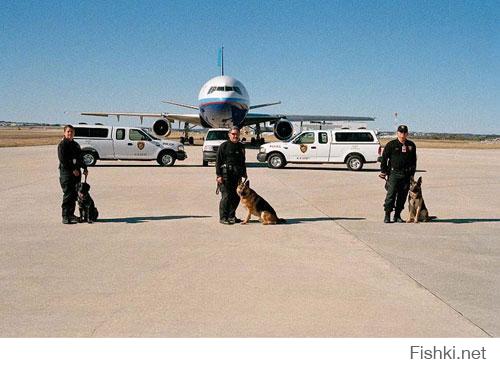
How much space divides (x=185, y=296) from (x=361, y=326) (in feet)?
5.74

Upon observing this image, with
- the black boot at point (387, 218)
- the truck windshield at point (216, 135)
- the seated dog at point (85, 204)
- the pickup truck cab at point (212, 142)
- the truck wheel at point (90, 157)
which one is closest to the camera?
the seated dog at point (85, 204)

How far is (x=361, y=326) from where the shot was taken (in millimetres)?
4246

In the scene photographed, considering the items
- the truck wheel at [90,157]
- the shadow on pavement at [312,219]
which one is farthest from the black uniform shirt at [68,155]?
the truck wheel at [90,157]

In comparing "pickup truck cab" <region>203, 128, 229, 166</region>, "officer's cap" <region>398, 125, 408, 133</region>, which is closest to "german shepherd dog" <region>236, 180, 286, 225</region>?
"officer's cap" <region>398, 125, 408, 133</region>

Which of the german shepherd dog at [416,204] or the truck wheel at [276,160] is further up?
the truck wheel at [276,160]

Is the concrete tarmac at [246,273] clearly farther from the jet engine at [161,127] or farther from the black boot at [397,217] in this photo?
the jet engine at [161,127]

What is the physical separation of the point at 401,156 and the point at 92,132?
15872mm

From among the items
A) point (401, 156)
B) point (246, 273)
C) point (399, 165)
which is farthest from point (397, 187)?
point (246, 273)

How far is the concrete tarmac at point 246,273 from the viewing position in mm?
4309

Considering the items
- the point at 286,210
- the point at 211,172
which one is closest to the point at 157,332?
the point at 286,210

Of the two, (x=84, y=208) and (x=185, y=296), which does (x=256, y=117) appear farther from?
(x=185, y=296)

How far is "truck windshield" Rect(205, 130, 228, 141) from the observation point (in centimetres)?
2266

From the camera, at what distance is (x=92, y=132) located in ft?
72.2

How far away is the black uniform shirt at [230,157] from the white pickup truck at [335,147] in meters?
12.8
